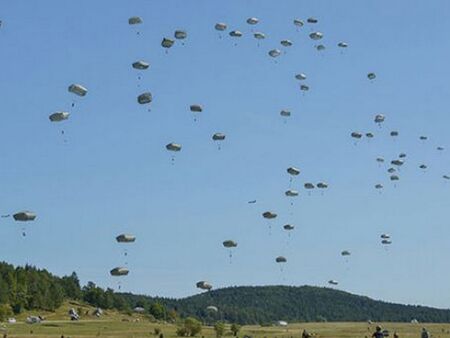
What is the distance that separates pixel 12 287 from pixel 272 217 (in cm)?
12690

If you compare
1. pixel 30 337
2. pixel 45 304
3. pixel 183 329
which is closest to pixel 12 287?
pixel 45 304

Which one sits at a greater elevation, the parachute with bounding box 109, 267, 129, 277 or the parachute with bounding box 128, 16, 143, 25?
the parachute with bounding box 128, 16, 143, 25

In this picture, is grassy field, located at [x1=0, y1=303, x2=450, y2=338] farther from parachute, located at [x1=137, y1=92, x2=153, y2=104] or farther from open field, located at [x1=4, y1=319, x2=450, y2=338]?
parachute, located at [x1=137, y1=92, x2=153, y2=104]

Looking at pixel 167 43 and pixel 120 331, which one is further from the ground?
pixel 167 43

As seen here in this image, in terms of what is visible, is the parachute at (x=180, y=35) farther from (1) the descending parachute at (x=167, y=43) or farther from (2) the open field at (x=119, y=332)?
(2) the open field at (x=119, y=332)

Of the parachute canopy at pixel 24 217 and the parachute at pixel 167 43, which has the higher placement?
the parachute at pixel 167 43

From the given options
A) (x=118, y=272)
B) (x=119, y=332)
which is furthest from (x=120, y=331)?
(x=118, y=272)

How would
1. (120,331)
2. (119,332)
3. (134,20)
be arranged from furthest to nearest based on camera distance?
(120,331), (119,332), (134,20)

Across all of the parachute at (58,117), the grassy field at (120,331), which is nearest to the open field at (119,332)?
the grassy field at (120,331)

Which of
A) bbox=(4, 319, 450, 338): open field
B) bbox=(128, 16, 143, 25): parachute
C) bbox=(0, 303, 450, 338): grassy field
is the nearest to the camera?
bbox=(128, 16, 143, 25): parachute

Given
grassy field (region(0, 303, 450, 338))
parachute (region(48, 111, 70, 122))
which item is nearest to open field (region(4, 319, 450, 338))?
grassy field (region(0, 303, 450, 338))

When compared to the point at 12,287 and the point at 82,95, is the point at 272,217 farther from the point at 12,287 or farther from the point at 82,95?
the point at 12,287

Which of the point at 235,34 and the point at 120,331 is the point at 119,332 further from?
→ the point at 235,34

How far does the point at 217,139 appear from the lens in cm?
7844
